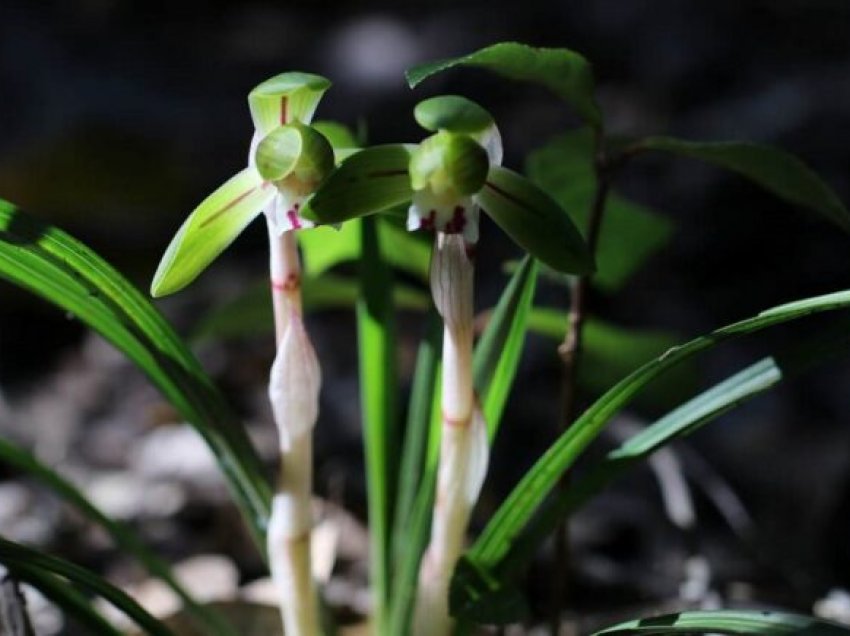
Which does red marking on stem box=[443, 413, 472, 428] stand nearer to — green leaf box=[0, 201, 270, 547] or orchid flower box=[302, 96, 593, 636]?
orchid flower box=[302, 96, 593, 636]

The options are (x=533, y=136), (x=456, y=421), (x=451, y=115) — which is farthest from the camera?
(x=533, y=136)

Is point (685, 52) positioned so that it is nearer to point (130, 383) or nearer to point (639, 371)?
point (130, 383)

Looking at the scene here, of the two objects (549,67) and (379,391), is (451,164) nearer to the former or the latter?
(549,67)

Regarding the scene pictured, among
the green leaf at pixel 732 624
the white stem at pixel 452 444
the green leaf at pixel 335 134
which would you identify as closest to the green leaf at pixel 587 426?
the white stem at pixel 452 444

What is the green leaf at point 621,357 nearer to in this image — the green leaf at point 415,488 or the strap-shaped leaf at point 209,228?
the green leaf at point 415,488

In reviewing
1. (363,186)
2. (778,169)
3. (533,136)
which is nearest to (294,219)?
(363,186)

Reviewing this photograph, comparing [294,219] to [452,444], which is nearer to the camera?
[294,219]

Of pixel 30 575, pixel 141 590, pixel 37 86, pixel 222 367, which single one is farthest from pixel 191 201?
pixel 30 575
